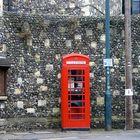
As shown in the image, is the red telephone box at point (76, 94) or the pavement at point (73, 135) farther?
the red telephone box at point (76, 94)

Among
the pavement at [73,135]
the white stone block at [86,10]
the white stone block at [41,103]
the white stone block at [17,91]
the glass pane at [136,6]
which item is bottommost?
the pavement at [73,135]

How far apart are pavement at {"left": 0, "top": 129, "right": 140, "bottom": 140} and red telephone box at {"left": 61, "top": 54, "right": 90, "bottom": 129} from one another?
0.37 m

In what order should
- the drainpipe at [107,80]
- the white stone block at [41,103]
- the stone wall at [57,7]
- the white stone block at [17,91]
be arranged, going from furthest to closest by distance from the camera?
the stone wall at [57,7], the white stone block at [41,103], the white stone block at [17,91], the drainpipe at [107,80]

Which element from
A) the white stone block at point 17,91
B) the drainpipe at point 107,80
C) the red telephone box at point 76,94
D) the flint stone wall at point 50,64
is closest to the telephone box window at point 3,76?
the flint stone wall at point 50,64

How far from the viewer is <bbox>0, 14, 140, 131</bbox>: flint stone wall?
17484 millimetres

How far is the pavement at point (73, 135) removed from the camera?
15.4m

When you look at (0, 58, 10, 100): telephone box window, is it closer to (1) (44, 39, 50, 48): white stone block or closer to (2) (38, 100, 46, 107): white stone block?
(2) (38, 100, 46, 107): white stone block

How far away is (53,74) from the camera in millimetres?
17766

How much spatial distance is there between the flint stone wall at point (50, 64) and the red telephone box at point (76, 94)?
0.84 m

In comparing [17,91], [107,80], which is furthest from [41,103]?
[107,80]

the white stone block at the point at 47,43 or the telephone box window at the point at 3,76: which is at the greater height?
the white stone block at the point at 47,43

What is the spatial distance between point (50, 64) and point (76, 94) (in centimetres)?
152

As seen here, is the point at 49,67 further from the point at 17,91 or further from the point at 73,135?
the point at 73,135

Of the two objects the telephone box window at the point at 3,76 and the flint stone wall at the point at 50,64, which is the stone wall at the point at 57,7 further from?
the telephone box window at the point at 3,76
